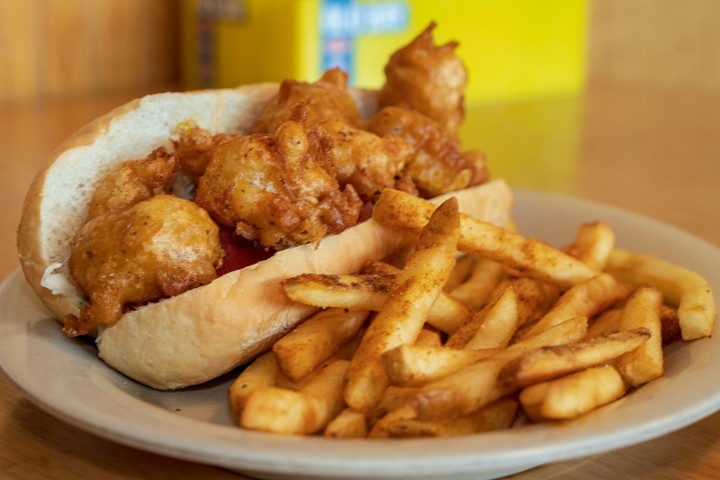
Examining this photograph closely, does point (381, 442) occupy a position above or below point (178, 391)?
above

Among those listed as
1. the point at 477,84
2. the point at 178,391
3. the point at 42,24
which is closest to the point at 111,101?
the point at 42,24

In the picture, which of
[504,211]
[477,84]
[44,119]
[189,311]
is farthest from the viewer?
[477,84]

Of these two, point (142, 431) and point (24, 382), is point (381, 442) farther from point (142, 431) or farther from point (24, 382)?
point (24, 382)

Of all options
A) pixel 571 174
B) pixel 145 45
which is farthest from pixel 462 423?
pixel 145 45

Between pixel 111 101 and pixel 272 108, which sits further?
pixel 111 101

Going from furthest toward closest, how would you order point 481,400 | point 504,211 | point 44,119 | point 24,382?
1. point 44,119
2. point 504,211
3. point 24,382
4. point 481,400

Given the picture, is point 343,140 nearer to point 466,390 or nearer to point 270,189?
point 270,189

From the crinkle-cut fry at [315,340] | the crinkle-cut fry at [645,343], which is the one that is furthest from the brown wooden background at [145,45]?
the crinkle-cut fry at [645,343]

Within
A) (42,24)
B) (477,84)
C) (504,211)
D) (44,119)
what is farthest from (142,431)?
(477,84)
